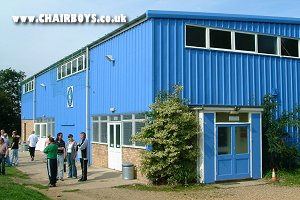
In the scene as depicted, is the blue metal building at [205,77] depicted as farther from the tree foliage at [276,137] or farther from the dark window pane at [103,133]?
the tree foliage at [276,137]

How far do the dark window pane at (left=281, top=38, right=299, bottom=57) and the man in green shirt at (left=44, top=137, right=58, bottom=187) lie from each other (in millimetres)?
10723

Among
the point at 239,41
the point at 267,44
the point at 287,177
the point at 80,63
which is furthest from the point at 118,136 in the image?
the point at 267,44

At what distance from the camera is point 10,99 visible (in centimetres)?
7100

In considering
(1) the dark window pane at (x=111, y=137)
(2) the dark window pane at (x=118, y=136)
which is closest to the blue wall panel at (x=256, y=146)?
(2) the dark window pane at (x=118, y=136)

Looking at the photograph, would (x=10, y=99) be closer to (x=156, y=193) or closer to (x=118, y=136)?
(x=118, y=136)

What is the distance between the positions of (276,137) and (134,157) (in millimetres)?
5524

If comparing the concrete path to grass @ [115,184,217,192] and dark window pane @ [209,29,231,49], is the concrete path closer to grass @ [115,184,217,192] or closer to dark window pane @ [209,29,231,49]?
grass @ [115,184,217,192]

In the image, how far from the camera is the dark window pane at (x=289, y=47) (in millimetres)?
18984

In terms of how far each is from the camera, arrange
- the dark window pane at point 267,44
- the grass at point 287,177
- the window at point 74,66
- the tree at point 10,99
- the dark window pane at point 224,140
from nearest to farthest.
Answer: the grass at point 287,177, the dark window pane at point 224,140, the dark window pane at point 267,44, the window at point 74,66, the tree at point 10,99

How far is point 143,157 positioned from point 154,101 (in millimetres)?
2159

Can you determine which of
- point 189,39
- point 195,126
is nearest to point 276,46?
point 189,39

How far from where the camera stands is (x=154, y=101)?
1558 cm

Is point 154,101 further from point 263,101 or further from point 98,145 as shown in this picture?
point 98,145

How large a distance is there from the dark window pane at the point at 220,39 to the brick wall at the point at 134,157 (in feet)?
17.0
